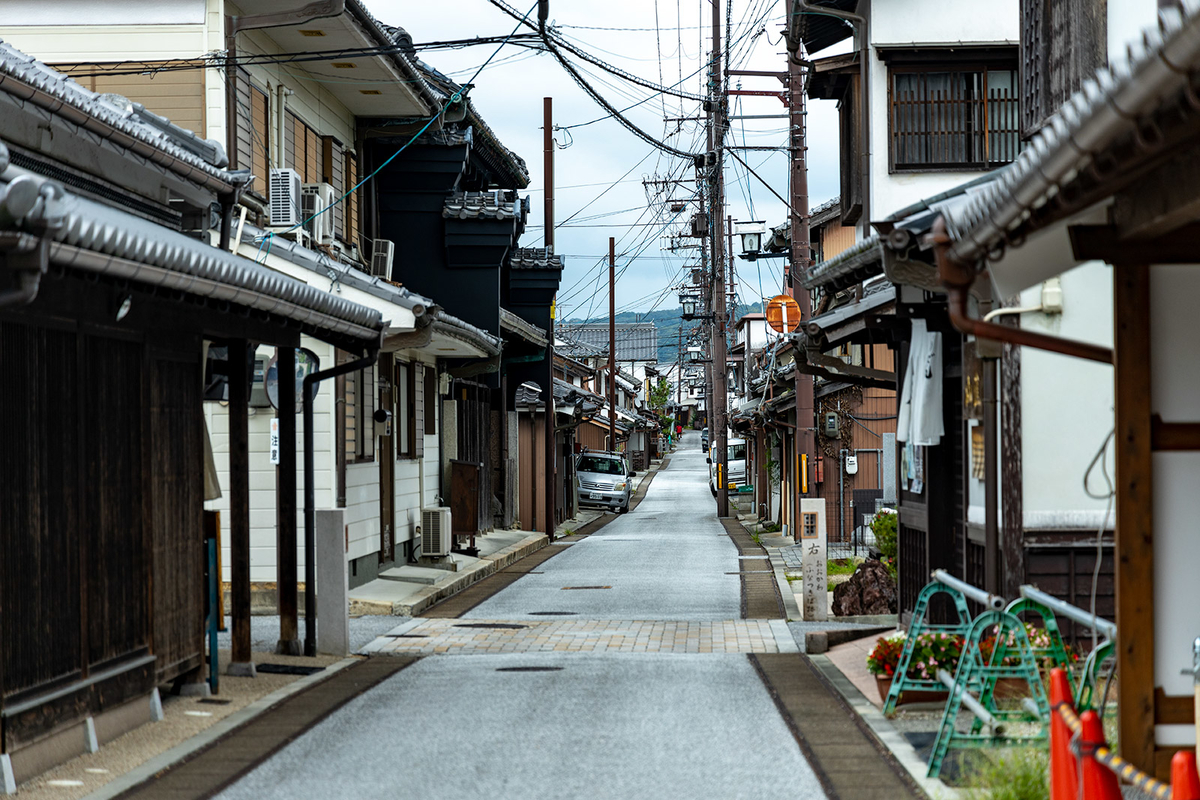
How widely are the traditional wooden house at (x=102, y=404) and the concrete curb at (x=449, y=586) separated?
5205mm

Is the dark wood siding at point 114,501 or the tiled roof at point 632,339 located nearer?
the dark wood siding at point 114,501

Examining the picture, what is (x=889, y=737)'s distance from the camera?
8.29m

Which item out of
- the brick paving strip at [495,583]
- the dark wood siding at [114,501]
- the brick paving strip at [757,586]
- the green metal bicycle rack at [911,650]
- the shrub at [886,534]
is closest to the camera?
the dark wood siding at [114,501]

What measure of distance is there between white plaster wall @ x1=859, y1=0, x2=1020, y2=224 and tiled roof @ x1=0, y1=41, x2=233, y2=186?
8.04 meters

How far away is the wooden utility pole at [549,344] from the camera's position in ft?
108

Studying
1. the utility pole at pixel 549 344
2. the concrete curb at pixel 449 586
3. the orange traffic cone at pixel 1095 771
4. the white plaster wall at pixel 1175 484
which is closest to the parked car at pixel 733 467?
the utility pole at pixel 549 344

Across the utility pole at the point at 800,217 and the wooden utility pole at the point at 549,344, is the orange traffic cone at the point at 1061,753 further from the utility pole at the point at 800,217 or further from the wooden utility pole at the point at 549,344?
the wooden utility pole at the point at 549,344

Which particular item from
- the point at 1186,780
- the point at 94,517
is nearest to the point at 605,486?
the point at 94,517

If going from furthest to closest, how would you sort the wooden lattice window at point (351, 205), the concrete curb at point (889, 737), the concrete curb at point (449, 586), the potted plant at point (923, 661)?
the wooden lattice window at point (351, 205) < the concrete curb at point (449, 586) < the potted plant at point (923, 661) < the concrete curb at point (889, 737)

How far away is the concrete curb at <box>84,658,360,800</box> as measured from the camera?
7254mm

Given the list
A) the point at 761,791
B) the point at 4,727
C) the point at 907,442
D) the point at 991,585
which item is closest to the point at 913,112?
the point at 907,442

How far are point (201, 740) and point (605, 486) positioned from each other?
130 feet

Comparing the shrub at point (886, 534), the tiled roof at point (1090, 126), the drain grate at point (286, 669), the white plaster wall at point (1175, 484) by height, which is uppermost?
the tiled roof at point (1090, 126)

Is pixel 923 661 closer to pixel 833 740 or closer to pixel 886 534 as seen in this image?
pixel 833 740
